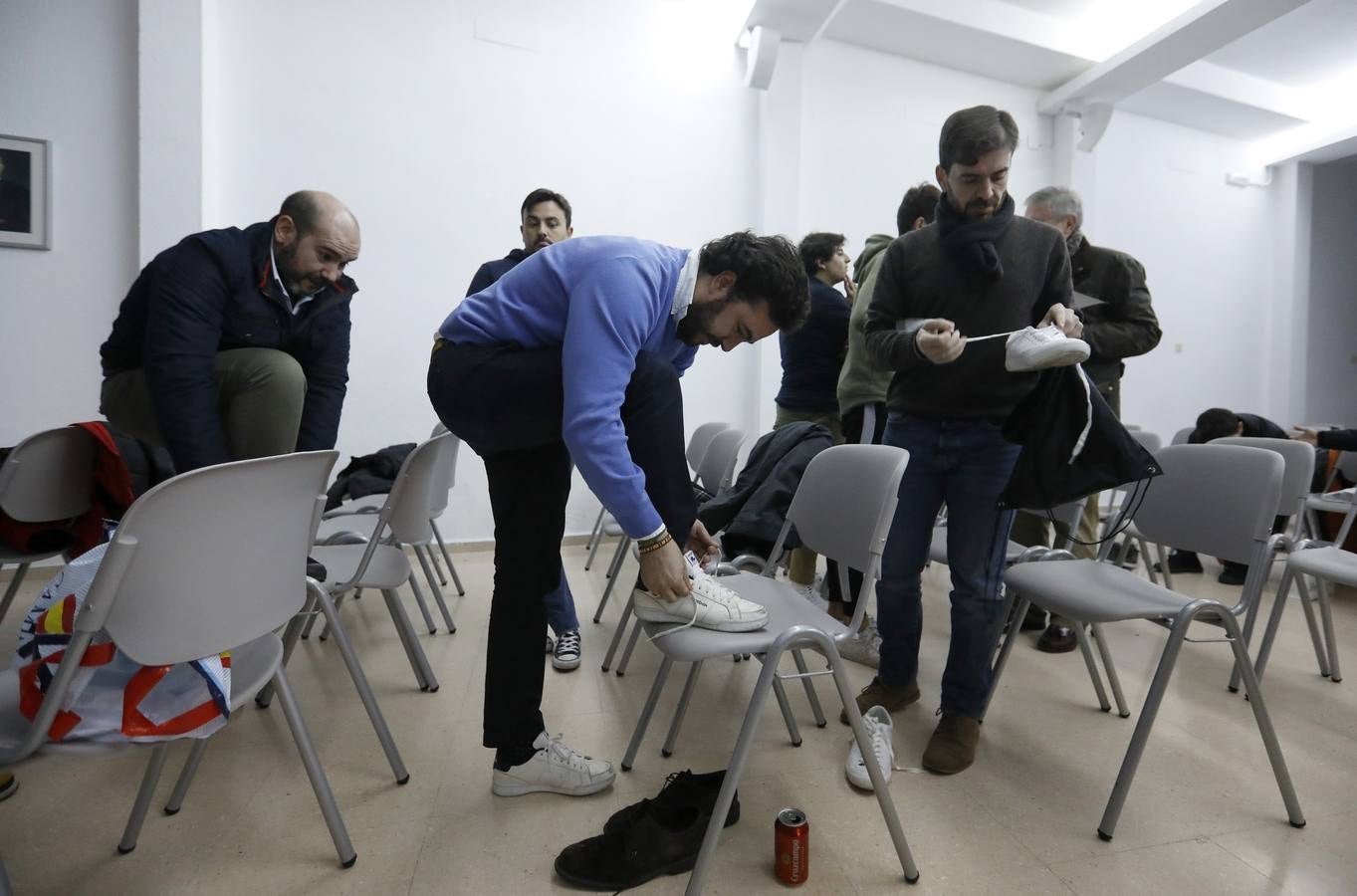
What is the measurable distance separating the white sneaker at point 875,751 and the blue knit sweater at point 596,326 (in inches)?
31.4

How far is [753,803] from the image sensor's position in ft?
4.55

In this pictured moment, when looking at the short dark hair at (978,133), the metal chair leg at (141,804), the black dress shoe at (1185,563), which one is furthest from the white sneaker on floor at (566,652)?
the black dress shoe at (1185,563)

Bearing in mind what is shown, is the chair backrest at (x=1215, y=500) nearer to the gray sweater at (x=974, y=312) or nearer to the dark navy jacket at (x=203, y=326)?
the gray sweater at (x=974, y=312)

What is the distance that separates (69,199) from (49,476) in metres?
2.36

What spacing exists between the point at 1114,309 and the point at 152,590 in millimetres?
2570

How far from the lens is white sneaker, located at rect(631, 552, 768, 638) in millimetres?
1115

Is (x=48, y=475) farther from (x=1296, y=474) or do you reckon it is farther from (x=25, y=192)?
(x=1296, y=474)

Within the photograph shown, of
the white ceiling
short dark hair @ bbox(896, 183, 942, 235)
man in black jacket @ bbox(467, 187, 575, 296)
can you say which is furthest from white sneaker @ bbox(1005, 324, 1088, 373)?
the white ceiling

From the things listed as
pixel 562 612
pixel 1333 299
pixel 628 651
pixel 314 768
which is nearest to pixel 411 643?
pixel 562 612

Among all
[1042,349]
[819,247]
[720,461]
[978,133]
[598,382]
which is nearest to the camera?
[598,382]

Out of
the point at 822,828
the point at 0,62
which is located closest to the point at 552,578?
the point at 822,828

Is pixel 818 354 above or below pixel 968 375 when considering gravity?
above

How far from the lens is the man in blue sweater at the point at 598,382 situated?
1.03 metres

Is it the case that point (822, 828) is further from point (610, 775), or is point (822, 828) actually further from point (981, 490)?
point (981, 490)
